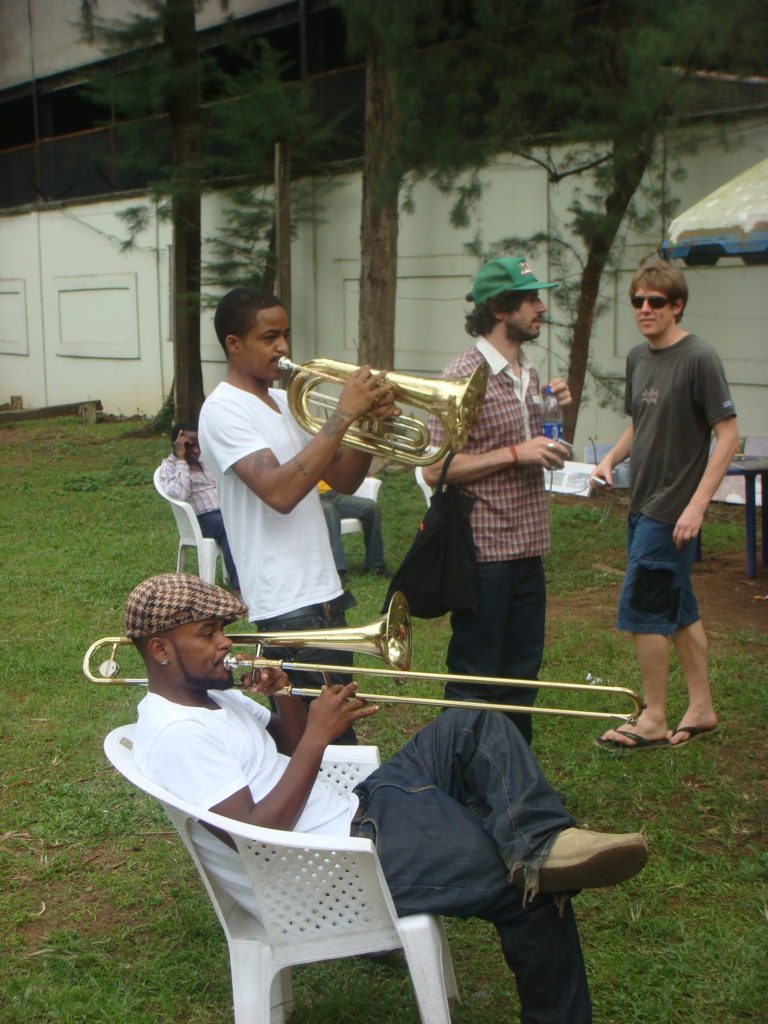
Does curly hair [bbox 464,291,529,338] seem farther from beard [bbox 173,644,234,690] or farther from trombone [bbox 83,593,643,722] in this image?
beard [bbox 173,644,234,690]

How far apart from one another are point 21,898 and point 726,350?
774cm

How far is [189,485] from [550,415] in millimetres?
3730

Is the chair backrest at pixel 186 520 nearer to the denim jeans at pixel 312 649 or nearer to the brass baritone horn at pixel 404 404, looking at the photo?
the brass baritone horn at pixel 404 404

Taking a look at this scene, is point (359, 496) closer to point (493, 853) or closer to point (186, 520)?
point (186, 520)

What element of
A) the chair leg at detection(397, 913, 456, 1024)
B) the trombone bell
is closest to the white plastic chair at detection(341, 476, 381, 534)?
the trombone bell

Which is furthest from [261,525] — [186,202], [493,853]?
[186,202]

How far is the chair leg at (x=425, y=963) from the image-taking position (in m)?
2.40

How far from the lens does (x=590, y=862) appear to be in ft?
7.85

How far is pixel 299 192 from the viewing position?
13430 millimetres

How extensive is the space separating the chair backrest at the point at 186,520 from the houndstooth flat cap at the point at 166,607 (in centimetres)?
438

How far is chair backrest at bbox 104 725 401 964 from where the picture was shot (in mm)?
2314

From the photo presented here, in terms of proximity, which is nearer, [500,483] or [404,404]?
Answer: [404,404]

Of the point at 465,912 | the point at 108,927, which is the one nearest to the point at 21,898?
the point at 108,927

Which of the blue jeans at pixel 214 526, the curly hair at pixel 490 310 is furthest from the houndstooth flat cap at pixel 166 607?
the blue jeans at pixel 214 526
